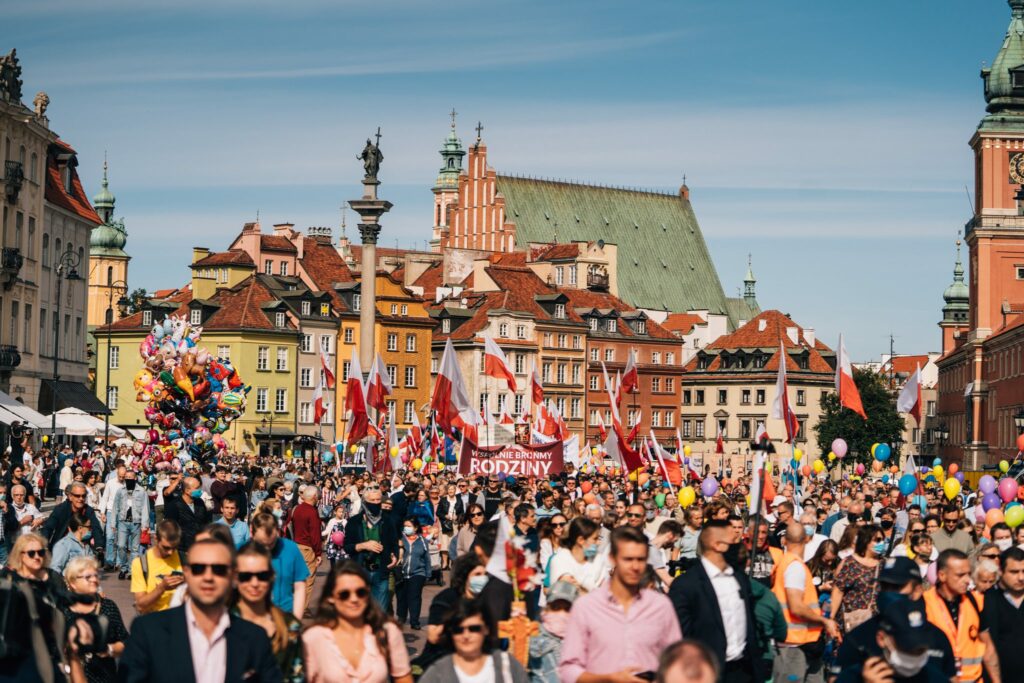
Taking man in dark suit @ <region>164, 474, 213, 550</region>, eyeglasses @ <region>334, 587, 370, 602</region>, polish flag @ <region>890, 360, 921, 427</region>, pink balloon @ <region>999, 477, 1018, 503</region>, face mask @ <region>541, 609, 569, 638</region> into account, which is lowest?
face mask @ <region>541, 609, 569, 638</region>

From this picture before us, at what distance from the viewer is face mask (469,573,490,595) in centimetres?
1004

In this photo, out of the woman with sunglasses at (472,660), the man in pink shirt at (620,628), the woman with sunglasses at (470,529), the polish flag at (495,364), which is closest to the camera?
the woman with sunglasses at (472,660)

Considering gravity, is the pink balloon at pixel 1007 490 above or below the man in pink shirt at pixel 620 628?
above

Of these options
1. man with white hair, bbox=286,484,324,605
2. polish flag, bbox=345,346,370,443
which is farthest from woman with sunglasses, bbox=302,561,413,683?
polish flag, bbox=345,346,370,443

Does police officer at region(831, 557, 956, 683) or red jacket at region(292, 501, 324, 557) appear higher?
red jacket at region(292, 501, 324, 557)

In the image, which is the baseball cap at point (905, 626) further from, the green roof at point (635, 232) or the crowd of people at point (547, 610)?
the green roof at point (635, 232)

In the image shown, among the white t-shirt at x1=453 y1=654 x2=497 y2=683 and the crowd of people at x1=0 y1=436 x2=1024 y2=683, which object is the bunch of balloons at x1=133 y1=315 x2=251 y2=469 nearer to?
the crowd of people at x1=0 y1=436 x2=1024 y2=683

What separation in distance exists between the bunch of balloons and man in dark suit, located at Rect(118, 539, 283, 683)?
67.3 ft

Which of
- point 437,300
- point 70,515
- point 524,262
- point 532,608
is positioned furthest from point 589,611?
point 524,262

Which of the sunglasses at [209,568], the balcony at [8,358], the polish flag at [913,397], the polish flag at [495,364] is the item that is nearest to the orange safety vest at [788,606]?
the sunglasses at [209,568]

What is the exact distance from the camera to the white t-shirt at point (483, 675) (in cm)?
784

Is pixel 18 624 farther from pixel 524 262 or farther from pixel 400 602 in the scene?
pixel 524 262

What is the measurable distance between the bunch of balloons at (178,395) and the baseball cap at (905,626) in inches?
813

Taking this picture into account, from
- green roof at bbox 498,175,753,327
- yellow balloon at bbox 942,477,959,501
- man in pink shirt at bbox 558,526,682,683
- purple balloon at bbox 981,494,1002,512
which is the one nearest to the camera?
man in pink shirt at bbox 558,526,682,683
